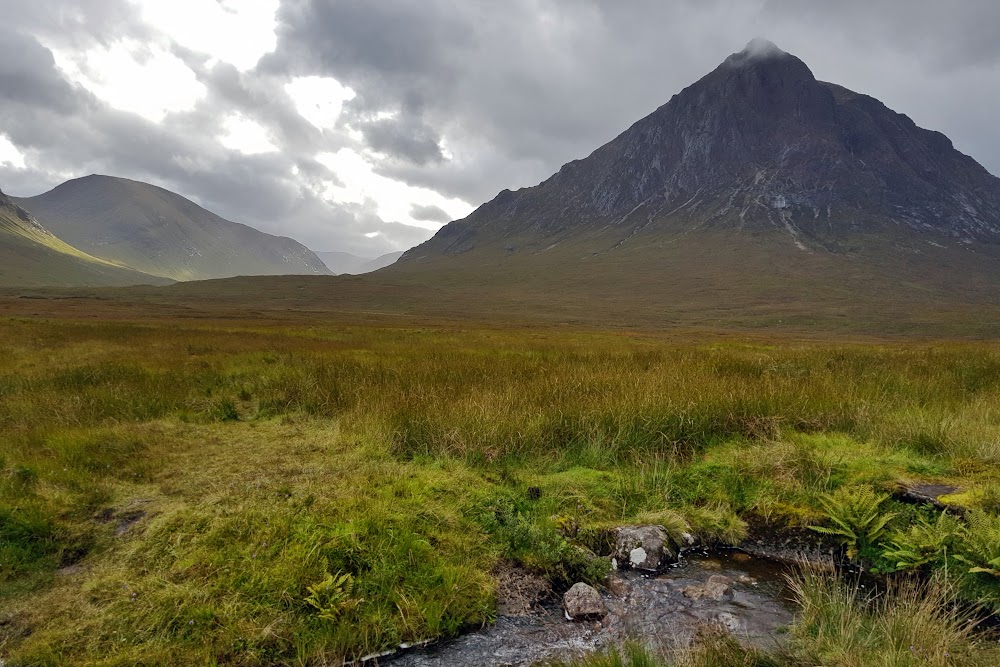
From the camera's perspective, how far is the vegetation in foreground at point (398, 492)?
3383 mm

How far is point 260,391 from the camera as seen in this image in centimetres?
994

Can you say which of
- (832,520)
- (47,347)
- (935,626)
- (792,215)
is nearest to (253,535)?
(935,626)

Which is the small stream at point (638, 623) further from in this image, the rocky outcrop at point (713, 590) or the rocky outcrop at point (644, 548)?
the rocky outcrop at point (644, 548)

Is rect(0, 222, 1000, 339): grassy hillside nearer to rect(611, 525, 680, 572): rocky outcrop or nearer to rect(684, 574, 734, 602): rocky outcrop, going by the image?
rect(611, 525, 680, 572): rocky outcrop

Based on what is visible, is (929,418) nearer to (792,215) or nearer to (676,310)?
(676,310)

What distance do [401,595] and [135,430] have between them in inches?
231

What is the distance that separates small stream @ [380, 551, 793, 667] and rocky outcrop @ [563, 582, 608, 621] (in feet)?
0.26

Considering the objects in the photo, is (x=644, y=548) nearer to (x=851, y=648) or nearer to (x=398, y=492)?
(x=851, y=648)

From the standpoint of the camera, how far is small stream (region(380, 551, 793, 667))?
3352 millimetres

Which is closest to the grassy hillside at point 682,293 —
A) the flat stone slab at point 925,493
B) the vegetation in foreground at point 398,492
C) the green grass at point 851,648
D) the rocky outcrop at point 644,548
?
the vegetation in foreground at point 398,492

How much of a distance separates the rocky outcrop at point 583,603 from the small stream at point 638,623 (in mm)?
79

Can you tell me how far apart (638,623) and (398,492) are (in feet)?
8.90

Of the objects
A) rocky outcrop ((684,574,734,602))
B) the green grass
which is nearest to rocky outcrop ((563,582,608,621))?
the green grass

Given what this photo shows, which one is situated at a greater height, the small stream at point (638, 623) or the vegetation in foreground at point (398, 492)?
the vegetation in foreground at point (398, 492)
